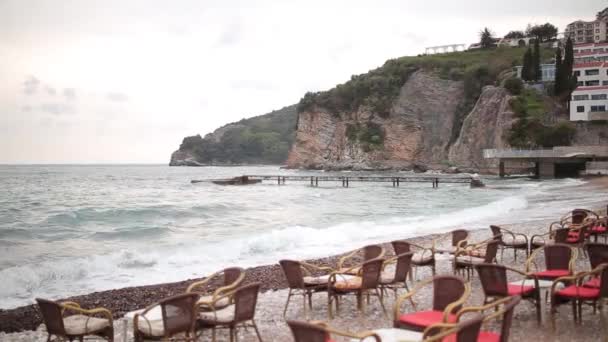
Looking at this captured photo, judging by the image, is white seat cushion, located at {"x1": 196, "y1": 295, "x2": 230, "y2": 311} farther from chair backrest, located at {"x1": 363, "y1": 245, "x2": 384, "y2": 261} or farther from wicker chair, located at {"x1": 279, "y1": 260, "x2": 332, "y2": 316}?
chair backrest, located at {"x1": 363, "y1": 245, "x2": 384, "y2": 261}

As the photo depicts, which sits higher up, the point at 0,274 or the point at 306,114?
the point at 306,114

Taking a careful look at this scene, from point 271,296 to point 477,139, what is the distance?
286 feet

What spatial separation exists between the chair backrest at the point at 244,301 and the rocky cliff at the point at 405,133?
89.8 metres

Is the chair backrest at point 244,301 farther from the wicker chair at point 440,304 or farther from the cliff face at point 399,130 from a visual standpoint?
the cliff face at point 399,130

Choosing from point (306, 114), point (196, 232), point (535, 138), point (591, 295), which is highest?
point (306, 114)

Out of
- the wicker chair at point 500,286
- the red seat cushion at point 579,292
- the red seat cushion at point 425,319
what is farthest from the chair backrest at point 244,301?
the red seat cushion at point 579,292

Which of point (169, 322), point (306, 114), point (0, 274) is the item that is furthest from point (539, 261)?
point (306, 114)

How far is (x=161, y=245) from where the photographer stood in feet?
73.5

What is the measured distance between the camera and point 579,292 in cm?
693

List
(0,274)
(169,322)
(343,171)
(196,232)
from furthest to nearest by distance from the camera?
(343,171) → (196,232) → (0,274) → (169,322)

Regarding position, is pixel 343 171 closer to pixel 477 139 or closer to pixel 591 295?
pixel 477 139

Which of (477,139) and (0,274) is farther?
(477,139)

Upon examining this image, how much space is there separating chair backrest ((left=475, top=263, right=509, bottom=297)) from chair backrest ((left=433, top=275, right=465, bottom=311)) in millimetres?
1091

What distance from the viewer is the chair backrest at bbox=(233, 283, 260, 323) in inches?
252
